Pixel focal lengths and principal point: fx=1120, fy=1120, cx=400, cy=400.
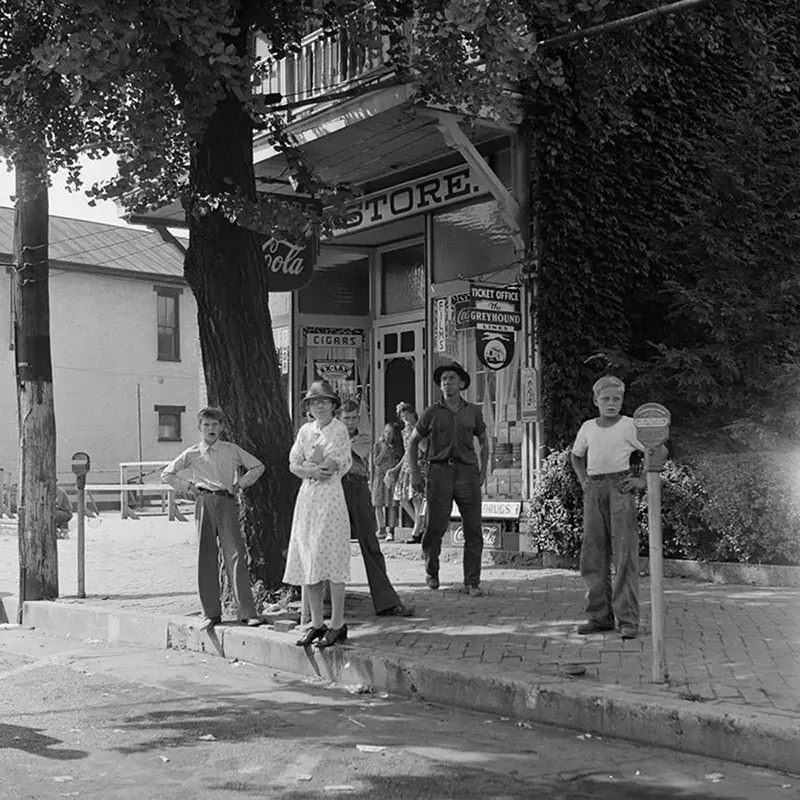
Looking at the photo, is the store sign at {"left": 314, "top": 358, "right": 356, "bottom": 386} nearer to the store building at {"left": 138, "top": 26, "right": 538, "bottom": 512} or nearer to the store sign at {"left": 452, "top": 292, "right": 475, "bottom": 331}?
the store building at {"left": 138, "top": 26, "right": 538, "bottom": 512}

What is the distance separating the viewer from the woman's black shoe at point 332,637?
7523mm

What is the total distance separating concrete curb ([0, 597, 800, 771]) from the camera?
530 centimetres

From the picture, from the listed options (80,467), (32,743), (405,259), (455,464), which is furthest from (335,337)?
(32,743)

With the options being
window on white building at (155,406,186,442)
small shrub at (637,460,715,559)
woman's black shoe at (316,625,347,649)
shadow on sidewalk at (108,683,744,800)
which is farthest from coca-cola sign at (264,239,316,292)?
window on white building at (155,406,186,442)

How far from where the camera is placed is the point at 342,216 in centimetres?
942

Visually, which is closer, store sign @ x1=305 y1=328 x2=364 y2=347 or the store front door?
the store front door

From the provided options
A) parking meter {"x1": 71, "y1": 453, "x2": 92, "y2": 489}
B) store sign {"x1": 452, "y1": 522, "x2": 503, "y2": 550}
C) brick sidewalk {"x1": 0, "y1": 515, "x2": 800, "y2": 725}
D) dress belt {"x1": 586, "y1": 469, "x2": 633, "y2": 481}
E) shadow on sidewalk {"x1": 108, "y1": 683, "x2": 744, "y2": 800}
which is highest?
parking meter {"x1": 71, "y1": 453, "x2": 92, "y2": 489}

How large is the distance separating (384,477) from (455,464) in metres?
4.80

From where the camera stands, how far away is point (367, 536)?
28.1 feet

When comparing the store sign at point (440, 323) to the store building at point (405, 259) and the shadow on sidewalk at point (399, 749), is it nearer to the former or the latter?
the store building at point (405, 259)

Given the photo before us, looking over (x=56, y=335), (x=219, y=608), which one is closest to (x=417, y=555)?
(x=219, y=608)

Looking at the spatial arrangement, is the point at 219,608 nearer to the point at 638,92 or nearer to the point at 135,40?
the point at 135,40

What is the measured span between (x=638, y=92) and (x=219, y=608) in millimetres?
8520

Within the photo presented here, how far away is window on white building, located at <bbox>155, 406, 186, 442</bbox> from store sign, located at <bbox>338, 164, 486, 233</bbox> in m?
19.9
